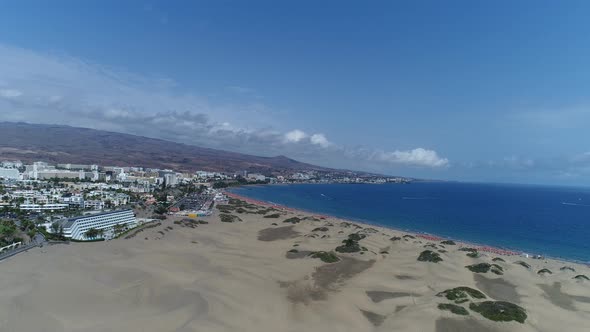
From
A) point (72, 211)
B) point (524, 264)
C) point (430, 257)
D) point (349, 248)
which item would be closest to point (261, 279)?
point (349, 248)

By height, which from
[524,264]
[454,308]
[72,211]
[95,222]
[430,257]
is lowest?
[72,211]

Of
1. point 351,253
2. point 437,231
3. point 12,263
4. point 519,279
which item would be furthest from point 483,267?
point 12,263

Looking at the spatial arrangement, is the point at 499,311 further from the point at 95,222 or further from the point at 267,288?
the point at 95,222

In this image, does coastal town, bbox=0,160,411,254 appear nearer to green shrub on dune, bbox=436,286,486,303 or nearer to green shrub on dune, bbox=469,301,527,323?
green shrub on dune, bbox=436,286,486,303

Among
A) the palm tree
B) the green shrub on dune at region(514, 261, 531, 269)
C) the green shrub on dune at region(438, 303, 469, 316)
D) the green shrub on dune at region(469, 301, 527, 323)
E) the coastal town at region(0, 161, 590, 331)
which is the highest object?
the green shrub on dune at region(469, 301, 527, 323)

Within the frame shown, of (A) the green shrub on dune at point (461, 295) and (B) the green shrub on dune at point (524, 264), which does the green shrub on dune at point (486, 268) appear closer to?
(B) the green shrub on dune at point (524, 264)

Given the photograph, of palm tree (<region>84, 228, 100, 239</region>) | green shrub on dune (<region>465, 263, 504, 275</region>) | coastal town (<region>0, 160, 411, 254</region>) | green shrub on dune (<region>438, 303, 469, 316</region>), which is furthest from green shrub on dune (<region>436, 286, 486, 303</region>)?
palm tree (<region>84, 228, 100, 239</region>)
